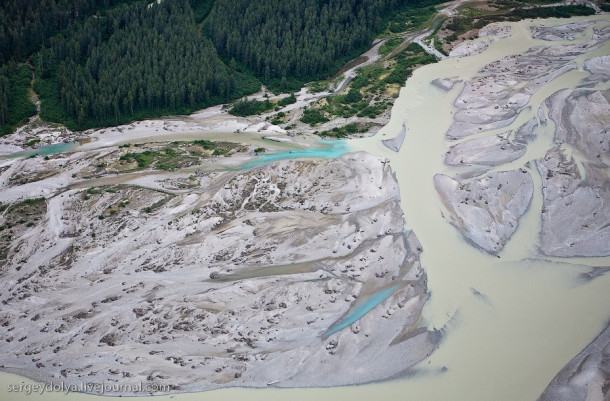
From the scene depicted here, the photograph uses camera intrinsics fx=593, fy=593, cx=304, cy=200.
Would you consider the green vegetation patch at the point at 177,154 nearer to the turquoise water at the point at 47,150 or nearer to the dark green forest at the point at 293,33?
the turquoise water at the point at 47,150

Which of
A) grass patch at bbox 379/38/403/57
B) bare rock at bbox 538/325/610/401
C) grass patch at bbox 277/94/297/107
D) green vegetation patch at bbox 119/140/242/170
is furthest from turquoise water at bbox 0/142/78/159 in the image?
bare rock at bbox 538/325/610/401

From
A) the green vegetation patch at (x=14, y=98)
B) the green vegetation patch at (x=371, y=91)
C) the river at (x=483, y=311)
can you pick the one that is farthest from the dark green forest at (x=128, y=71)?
the river at (x=483, y=311)

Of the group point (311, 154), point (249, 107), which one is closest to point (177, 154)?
point (249, 107)

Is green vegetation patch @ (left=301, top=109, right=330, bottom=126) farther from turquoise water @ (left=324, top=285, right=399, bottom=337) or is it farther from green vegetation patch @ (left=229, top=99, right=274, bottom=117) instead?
turquoise water @ (left=324, top=285, right=399, bottom=337)

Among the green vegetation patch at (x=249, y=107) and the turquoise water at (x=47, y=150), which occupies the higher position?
the green vegetation patch at (x=249, y=107)

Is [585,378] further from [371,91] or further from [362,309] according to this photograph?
[371,91]

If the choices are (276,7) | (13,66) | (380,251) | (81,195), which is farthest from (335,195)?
(13,66)

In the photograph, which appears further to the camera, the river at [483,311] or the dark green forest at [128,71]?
the dark green forest at [128,71]
